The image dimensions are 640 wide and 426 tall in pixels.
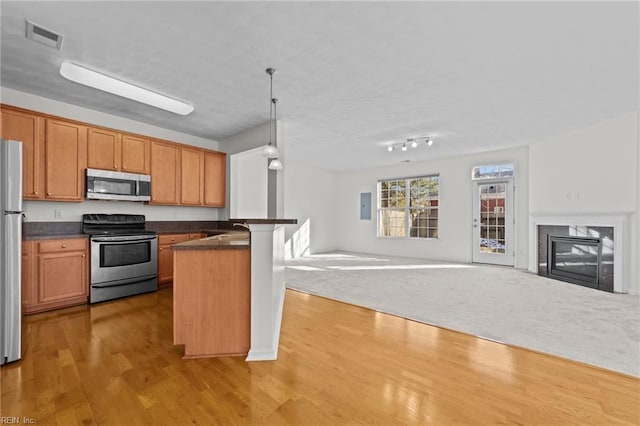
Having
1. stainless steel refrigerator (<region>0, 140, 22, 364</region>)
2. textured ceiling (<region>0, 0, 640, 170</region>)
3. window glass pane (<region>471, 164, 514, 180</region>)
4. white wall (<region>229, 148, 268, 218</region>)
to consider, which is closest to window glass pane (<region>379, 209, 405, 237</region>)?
window glass pane (<region>471, 164, 514, 180</region>)

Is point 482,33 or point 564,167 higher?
point 482,33

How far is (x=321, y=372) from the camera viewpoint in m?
1.99

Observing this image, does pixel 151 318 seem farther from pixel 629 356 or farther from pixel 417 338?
pixel 629 356

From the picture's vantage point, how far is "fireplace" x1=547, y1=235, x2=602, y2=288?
4367mm

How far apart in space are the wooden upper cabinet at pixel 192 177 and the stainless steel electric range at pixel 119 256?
87 cm

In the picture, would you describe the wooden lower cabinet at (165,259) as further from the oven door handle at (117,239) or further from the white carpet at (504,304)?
the white carpet at (504,304)

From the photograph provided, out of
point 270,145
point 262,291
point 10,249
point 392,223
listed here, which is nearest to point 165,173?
point 270,145

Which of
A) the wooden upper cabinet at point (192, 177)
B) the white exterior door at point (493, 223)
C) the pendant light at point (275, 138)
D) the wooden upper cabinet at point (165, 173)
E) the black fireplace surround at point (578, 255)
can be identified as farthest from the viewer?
the white exterior door at point (493, 223)

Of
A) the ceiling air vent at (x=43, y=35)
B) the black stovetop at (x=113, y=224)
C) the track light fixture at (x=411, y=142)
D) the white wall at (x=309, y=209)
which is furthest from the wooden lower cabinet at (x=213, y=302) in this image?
the white wall at (x=309, y=209)

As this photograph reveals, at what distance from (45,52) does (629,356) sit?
19.2 ft

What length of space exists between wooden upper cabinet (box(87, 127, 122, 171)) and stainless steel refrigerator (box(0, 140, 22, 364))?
1.81 meters

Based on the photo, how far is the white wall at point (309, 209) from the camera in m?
7.52

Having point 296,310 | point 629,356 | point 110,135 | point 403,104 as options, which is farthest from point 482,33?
point 110,135

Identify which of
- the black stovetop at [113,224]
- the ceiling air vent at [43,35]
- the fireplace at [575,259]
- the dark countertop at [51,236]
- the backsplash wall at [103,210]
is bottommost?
the fireplace at [575,259]
